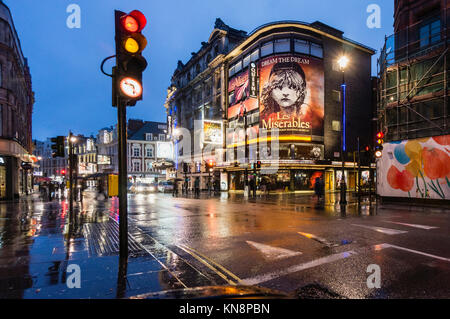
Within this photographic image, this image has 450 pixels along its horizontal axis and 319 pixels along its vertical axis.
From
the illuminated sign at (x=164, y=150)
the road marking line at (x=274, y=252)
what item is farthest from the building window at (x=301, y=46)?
the illuminated sign at (x=164, y=150)

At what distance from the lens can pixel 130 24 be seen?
4.55 meters

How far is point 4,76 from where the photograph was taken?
73.4ft

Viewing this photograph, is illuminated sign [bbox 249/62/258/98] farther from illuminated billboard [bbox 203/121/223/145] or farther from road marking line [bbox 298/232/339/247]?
road marking line [bbox 298/232/339/247]

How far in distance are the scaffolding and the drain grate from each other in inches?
713

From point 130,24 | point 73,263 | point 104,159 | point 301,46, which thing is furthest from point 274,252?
point 104,159

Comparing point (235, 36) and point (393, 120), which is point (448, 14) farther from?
point (235, 36)

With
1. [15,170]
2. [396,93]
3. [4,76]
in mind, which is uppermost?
[4,76]

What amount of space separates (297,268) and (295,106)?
92.5 feet

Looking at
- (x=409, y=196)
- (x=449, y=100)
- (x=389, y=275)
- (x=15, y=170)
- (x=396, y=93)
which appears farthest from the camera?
(x=15, y=170)

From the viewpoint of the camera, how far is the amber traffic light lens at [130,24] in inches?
177

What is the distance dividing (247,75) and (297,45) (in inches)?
287

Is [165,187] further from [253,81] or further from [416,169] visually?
[416,169]
